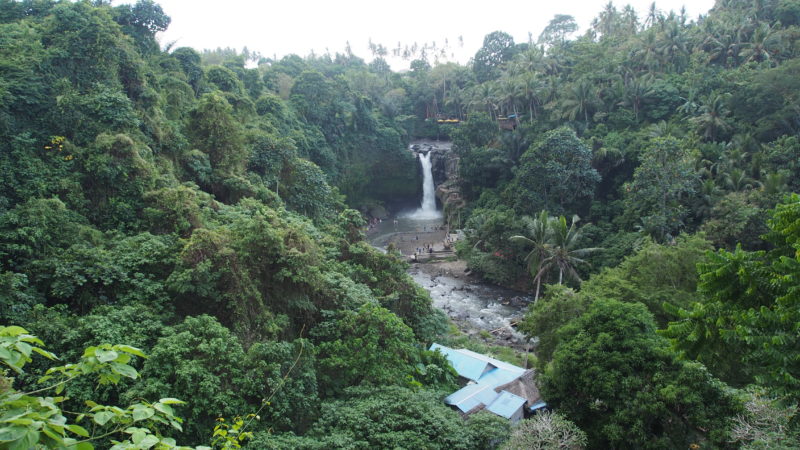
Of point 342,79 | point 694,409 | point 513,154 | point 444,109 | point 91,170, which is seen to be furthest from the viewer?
point 444,109

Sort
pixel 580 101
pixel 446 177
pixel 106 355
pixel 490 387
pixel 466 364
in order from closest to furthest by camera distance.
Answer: pixel 106 355
pixel 490 387
pixel 466 364
pixel 580 101
pixel 446 177

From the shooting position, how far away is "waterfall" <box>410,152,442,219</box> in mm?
46656

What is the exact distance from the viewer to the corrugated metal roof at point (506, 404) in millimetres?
13586

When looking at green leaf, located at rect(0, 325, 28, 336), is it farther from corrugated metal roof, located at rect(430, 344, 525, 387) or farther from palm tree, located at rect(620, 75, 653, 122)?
palm tree, located at rect(620, 75, 653, 122)

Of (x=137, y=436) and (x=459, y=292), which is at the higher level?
(x=137, y=436)

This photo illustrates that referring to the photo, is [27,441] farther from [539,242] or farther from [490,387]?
[539,242]

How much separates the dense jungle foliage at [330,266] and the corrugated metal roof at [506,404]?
1.53 metres

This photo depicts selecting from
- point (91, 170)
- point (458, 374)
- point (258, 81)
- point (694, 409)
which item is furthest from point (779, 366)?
point (258, 81)

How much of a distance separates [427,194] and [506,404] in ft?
114

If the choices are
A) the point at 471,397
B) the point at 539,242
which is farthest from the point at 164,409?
the point at 539,242

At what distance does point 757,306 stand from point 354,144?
130 ft

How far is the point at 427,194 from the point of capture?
157 feet

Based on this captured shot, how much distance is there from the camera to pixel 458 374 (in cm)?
1568

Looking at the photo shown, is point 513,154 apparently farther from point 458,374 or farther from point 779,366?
point 779,366
